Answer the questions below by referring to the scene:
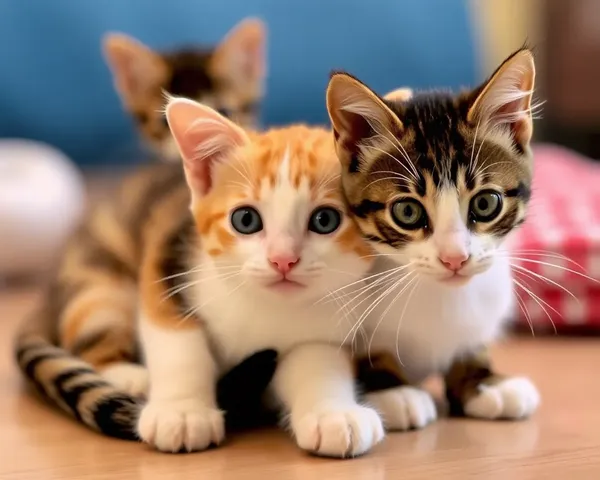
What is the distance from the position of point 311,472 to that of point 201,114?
1.36 feet

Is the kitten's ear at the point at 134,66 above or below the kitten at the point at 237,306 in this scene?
above

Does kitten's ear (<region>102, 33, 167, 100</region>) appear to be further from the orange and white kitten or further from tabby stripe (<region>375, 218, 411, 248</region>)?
tabby stripe (<region>375, 218, 411, 248</region>)

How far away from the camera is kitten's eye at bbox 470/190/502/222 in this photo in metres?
0.93

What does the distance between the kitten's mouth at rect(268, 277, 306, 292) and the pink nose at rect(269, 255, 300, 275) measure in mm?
16

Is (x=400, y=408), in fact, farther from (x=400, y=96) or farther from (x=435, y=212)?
(x=400, y=96)

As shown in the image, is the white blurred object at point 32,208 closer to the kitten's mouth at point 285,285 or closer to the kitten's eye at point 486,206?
the kitten's mouth at point 285,285

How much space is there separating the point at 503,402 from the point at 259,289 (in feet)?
1.10

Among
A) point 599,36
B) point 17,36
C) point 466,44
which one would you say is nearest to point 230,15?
point 17,36

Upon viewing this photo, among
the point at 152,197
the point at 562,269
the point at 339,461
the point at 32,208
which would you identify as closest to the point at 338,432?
the point at 339,461

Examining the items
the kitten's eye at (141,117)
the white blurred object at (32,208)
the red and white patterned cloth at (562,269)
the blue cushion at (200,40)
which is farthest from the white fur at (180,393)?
the blue cushion at (200,40)

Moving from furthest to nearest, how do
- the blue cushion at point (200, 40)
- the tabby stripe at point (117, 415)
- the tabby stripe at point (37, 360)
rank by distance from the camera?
the blue cushion at point (200, 40), the tabby stripe at point (37, 360), the tabby stripe at point (117, 415)

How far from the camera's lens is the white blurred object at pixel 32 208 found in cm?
193

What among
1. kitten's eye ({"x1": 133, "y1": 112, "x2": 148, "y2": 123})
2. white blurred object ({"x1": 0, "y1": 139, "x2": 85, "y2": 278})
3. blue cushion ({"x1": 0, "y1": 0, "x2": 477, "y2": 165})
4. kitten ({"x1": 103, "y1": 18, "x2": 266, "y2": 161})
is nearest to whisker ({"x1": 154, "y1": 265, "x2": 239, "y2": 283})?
kitten ({"x1": 103, "y1": 18, "x2": 266, "y2": 161})

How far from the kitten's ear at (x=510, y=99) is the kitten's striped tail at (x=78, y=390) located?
512mm
